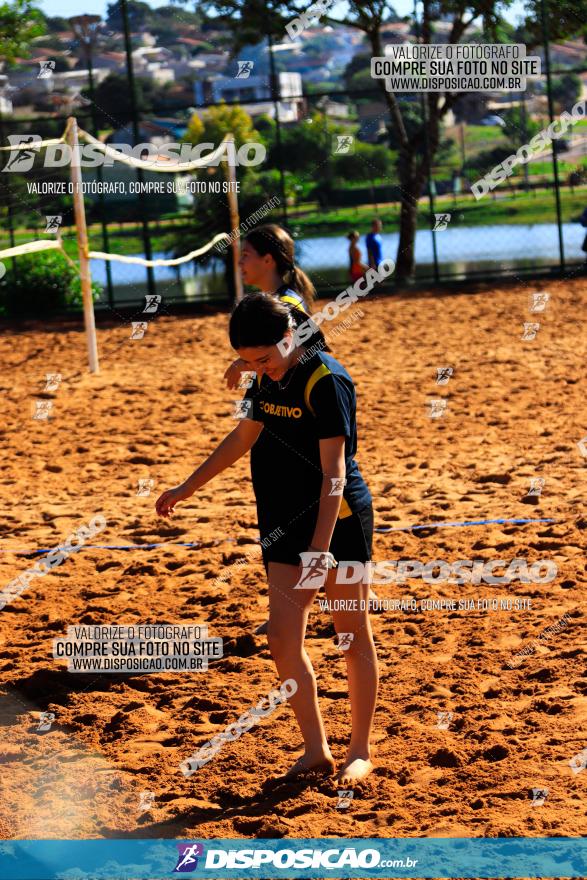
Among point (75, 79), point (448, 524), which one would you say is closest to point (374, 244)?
point (75, 79)

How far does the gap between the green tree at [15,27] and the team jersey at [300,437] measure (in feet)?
54.1

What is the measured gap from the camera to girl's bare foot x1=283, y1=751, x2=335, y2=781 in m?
3.93

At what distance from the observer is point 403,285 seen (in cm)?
1827

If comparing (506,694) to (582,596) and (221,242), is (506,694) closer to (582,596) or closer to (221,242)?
(582,596)

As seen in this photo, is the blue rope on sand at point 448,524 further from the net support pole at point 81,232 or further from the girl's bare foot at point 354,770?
the net support pole at point 81,232

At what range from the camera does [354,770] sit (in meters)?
3.92

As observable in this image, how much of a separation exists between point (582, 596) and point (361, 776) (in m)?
1.98

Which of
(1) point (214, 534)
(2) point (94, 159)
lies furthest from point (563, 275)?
(1) point (214, 534)

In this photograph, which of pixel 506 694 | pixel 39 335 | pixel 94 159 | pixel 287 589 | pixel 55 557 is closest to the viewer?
pixel 287 589

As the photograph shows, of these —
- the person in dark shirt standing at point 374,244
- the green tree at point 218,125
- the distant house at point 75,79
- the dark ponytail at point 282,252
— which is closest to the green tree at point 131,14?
the distant house at point 75,79

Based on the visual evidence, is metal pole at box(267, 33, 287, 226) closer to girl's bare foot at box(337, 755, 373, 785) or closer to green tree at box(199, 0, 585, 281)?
green tree at box(199, 0, 585, 281)

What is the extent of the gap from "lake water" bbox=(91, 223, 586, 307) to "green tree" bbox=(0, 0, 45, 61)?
3.67 m

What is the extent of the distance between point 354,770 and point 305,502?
96cm

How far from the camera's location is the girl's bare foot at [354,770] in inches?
153
